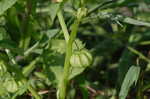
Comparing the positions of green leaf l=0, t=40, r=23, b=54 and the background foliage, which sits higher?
green leaf l=0, t=40, r=23, b=54

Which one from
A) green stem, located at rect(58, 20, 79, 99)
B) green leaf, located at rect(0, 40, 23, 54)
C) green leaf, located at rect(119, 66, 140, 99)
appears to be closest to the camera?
green stem, located at rect(58, 20, 79, 99)

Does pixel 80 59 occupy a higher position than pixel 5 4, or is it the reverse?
pixel 5 4

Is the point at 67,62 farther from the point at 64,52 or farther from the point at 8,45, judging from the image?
the point at 64,52

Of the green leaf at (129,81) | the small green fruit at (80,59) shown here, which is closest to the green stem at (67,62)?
A: the small green fruit at (80,59)

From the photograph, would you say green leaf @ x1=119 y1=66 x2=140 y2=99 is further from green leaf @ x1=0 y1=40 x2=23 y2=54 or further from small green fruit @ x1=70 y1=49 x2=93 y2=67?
green leaf @ x1=0 y1=40 x2=23 y2=54

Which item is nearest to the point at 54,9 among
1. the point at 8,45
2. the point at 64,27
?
the point at 64,27

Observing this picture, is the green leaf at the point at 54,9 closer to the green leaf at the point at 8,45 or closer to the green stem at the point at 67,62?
the green stem at the point at 67,62

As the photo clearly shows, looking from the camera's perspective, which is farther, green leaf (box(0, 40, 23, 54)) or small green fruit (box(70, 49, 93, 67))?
green leaf (box(0, 40, 23, 54))

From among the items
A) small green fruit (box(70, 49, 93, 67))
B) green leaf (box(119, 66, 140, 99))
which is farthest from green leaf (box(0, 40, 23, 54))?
green leaf (box(119, 66, 140, 99))

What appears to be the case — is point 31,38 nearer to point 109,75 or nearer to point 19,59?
point 19,59

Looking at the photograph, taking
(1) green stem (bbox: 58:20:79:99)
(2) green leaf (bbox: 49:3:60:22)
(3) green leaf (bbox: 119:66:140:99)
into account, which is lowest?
(3) green leaf (bbox: 119:66:140:99)

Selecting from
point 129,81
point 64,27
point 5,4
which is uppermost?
point 5,4
